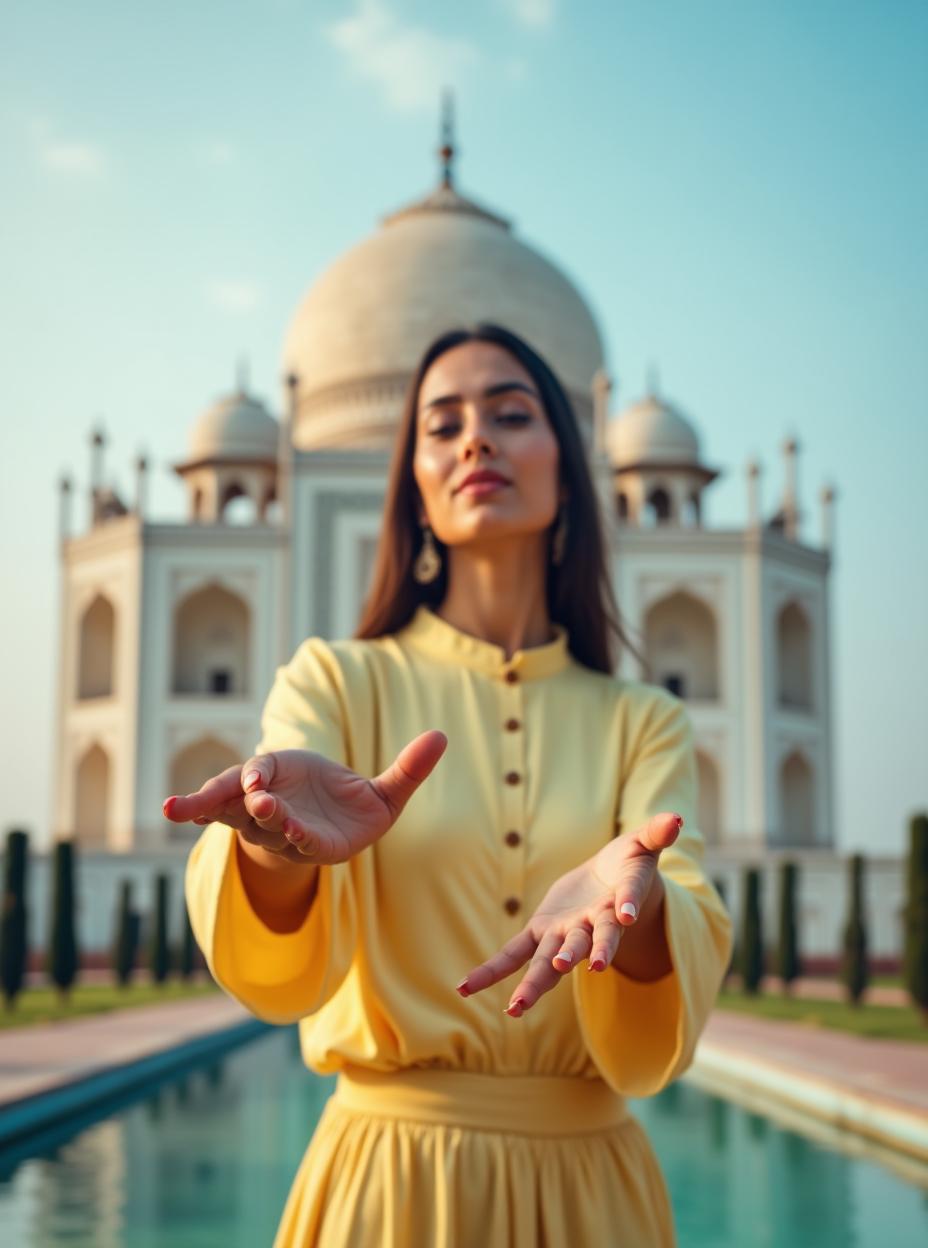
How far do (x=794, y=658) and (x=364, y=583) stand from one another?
5730 millimetres

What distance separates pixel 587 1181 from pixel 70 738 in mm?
16618

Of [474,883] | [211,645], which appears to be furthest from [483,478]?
[211,645]

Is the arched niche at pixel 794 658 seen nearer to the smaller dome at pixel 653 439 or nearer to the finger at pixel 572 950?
the smaller dome at pixel 653 439

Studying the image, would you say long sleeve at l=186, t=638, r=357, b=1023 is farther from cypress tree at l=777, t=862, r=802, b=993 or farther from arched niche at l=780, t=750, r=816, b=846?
arched niche at l=780, t=750, r=816, b=846

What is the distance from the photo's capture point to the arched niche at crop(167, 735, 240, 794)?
1670 cm

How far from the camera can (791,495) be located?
1786 centimetres

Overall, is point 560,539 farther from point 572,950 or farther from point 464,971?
point 572,950

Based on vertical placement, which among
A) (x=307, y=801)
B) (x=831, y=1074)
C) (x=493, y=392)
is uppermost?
(x=493, y=392)

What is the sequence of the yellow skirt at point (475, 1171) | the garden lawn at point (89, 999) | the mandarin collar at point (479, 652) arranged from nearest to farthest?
the yellow skirt at point (475, 1171)
the mandarin collar at point (479, 652)
the garden lawn at point (89, 999)

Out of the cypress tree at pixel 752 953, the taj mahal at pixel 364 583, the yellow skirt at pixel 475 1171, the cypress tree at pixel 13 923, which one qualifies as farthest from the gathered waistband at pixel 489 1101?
the taj mahal at pixel 364 583

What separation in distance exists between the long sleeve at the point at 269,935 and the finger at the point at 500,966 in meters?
0.21

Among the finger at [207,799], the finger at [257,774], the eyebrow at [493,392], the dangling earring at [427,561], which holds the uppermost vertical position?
the eyebrow at [493,392]

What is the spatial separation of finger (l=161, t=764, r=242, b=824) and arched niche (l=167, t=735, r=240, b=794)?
1583 centimetres

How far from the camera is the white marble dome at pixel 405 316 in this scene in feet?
60.5
